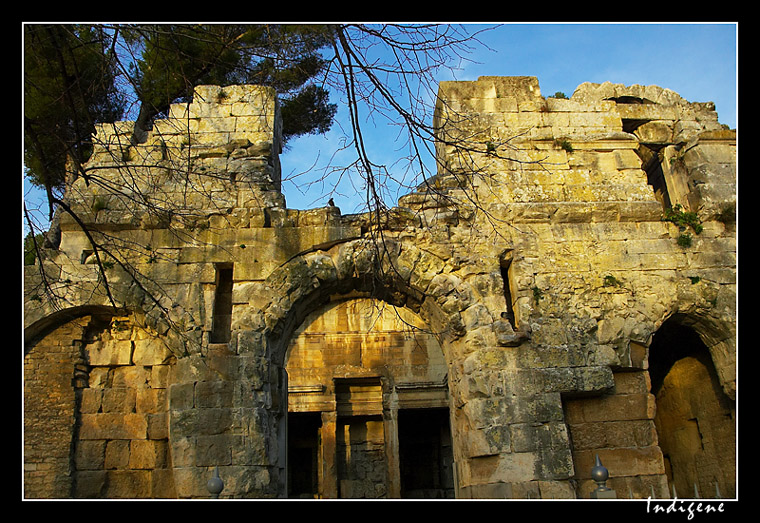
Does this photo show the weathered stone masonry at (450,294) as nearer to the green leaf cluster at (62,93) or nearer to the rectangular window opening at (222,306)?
the rectangular window opening at (222,306)

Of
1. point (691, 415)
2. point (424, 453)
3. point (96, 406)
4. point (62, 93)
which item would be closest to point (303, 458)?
point (424, 453)

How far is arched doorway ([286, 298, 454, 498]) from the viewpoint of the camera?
14.4m

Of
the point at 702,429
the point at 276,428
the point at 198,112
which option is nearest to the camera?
the point at 276,428

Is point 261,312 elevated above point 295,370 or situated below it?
above

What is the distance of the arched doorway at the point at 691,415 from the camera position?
789 cm

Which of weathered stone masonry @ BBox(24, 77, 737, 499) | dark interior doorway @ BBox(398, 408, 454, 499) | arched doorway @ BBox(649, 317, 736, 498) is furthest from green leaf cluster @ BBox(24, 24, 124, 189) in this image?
dark interior doorway @ BBox(398, 408, 454, 499)

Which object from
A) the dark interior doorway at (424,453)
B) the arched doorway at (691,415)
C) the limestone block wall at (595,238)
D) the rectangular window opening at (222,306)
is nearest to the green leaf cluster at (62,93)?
the rectangular window opening at (222,306)

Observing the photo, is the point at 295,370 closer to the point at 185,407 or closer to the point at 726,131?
the point at 185,407

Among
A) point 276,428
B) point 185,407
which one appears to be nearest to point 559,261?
point 276,428

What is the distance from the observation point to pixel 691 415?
8.49 meters

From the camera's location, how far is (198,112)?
769 centimetres

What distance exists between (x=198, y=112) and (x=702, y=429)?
25.6ft

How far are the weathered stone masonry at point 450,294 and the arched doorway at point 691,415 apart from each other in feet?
0.16

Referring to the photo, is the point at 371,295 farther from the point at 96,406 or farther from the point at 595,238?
the point at 96,406
